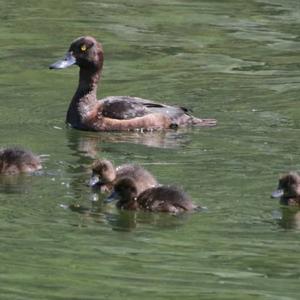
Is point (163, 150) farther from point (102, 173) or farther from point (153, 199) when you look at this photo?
point (153, 199)

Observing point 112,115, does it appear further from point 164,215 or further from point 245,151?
point 164,215

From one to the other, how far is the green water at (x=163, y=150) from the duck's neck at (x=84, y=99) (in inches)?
9.7

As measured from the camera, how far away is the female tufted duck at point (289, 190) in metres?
11.4

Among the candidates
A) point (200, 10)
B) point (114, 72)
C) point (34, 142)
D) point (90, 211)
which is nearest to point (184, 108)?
point (34, 142)

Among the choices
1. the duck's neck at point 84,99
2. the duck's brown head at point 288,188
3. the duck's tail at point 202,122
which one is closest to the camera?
the duck's brown head at point 288,188

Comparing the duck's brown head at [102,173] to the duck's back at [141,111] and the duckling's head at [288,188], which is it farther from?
the duck's back at [141,111]

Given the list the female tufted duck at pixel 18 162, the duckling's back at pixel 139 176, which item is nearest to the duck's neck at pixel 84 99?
the female tufted duck at pixel 18 162

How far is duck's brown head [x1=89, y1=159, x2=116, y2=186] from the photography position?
12000mm

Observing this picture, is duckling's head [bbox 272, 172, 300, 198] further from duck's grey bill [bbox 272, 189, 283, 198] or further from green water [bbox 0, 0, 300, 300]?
green water [bbox 0, 0, 300, 300]

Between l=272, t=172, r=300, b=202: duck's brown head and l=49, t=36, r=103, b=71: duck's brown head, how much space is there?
15.6 ft

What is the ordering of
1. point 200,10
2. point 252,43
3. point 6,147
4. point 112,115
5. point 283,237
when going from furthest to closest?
point 200,10
point 252,43
point 112,115
point 6,147
point 283,237

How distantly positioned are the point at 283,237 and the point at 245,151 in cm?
314

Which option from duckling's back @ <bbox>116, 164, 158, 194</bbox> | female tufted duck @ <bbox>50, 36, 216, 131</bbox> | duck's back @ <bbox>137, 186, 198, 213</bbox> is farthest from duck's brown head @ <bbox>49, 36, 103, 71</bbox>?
duck's back @ <bbox>137, 186, 198, 213</bbox>

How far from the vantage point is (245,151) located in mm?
13469
